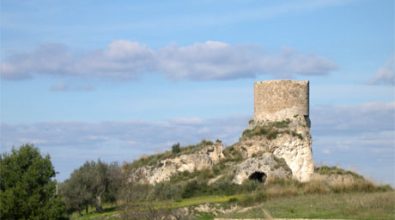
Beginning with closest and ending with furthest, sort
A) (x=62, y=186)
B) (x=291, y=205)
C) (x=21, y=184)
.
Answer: (x=21, y=184)
(x=291, y=205)
(x=62, y=186)

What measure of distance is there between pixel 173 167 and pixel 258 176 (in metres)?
5.03

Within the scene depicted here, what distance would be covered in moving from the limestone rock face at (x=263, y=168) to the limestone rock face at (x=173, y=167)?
2.31 metres

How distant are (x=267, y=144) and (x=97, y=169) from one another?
38.2 feet

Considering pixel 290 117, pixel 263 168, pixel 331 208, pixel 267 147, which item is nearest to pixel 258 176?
pixel 263 168

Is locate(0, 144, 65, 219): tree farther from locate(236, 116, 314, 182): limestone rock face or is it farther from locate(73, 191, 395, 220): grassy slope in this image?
locate(236, 116, 314, 182): limestone rock face

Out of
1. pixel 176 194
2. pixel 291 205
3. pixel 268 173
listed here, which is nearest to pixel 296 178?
pixel 268 173

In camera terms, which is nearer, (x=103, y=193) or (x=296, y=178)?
(x=103, y=193)

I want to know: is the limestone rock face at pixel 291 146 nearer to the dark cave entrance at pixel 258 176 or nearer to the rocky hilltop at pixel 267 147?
the rocky hilltop at pixel 267 147

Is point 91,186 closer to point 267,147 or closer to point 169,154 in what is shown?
point 169,154

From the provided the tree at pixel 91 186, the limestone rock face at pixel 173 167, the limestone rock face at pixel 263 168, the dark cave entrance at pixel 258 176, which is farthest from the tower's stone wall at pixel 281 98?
the tree at pixel 91 186

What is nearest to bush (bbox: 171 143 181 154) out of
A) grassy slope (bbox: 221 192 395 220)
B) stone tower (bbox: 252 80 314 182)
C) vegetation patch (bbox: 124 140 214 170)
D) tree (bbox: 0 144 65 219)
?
vegetation patch (bbox: 124 140 214 170)

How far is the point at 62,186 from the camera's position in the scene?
38.5 m

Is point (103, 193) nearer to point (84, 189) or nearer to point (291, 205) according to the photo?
point (84, 189)

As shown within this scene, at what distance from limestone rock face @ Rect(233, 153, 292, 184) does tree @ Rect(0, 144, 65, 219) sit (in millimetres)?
17806
